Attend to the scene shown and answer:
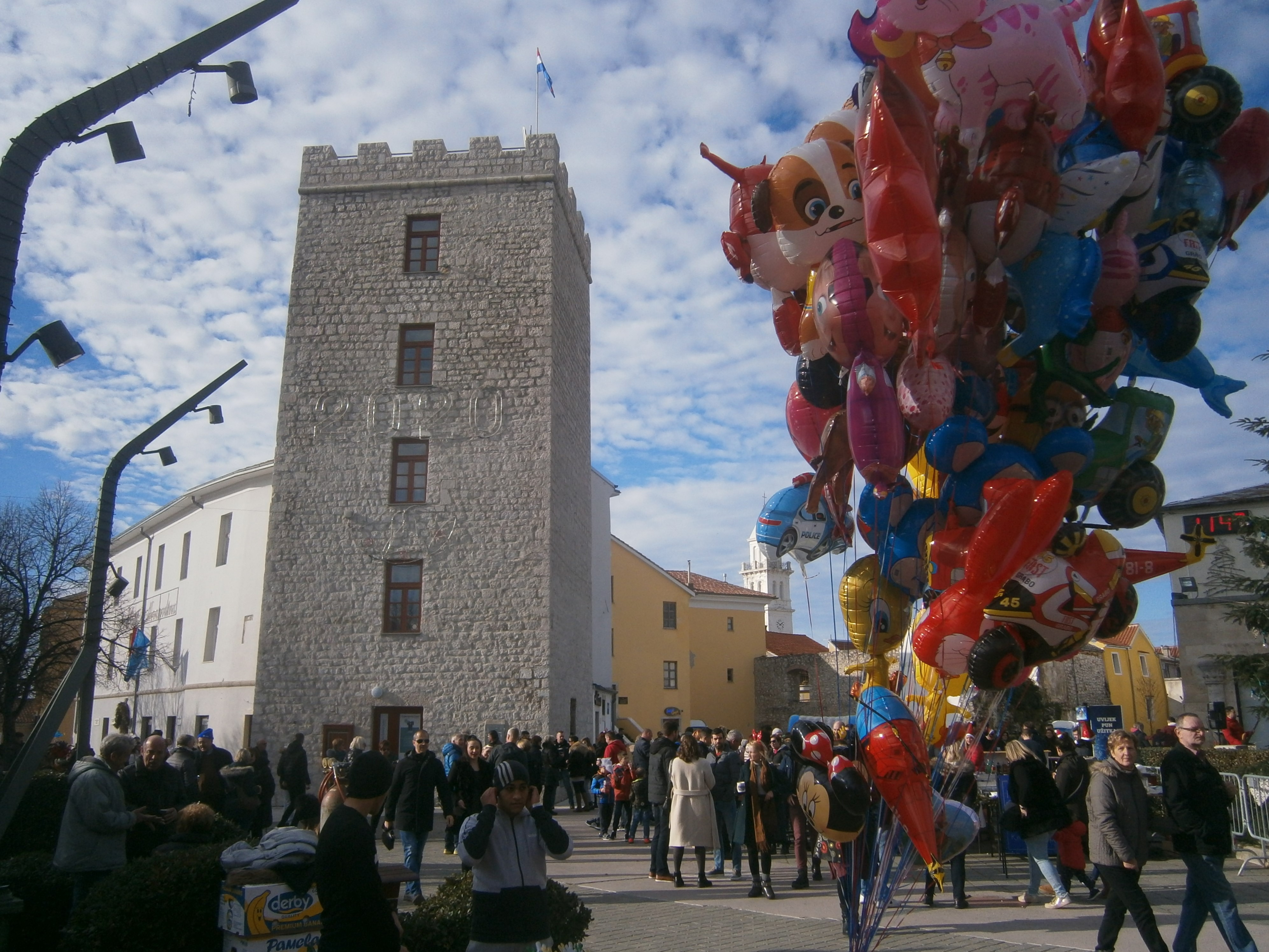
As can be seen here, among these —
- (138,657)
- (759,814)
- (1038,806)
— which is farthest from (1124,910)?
(138,657)

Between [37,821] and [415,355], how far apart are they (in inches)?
577

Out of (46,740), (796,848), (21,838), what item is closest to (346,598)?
(21,838)

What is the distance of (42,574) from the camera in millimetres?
28375

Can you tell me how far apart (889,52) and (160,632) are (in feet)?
108

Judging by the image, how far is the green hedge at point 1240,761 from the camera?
1286cm

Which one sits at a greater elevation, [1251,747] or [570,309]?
→ [570,309]

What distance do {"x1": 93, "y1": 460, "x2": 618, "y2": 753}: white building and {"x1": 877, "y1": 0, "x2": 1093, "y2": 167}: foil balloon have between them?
20.8 metres

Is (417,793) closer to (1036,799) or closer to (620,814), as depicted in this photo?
(1036,799)

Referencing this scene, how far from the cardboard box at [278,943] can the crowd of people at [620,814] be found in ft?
2.52

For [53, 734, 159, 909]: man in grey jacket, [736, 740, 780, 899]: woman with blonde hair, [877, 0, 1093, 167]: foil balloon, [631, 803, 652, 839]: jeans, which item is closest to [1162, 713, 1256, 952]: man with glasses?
[877, 0, 1093, 167]: foil balloon

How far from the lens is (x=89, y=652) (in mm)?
8383

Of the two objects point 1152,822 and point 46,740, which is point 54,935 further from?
point 1152,822

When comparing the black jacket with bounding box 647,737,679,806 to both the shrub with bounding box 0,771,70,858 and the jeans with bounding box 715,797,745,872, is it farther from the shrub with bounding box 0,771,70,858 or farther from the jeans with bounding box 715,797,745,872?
the shrub with bounding box 0,771,70,858

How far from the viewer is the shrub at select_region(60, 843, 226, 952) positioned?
6.14 m
